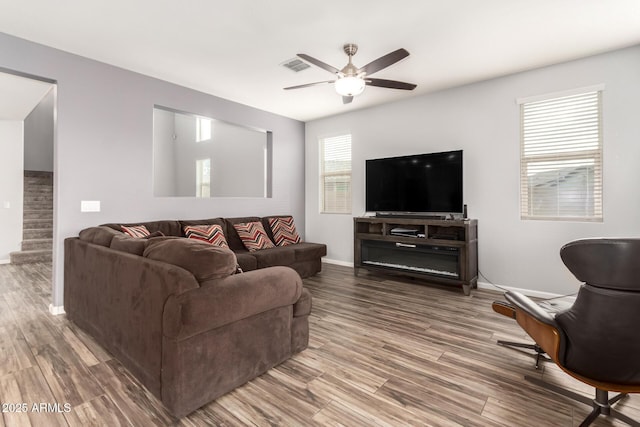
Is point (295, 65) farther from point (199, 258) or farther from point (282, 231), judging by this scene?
point (199, 258)

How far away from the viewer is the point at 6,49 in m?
2.89

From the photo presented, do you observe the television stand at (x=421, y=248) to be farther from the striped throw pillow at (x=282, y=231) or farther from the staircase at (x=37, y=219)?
the staircase at (x=37, y=219)

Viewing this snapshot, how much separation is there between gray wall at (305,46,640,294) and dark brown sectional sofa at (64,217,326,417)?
9.89 feet

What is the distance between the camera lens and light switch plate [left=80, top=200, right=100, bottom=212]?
3314mm

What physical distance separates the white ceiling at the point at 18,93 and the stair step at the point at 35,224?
83.4 inches

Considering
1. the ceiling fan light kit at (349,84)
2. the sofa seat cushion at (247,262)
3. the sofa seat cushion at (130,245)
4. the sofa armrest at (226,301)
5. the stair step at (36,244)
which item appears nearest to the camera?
the sofa armrest at (226,301)

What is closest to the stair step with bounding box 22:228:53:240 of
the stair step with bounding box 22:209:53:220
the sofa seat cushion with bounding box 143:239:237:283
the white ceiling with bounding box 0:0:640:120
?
the stair step with bounding box 22:209:53:220

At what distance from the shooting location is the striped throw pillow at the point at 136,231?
331 centimetres

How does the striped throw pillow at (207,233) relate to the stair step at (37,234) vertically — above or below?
above

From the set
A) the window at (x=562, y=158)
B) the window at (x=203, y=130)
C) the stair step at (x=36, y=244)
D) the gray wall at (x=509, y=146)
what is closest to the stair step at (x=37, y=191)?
the stair step at (x=36, y=244)

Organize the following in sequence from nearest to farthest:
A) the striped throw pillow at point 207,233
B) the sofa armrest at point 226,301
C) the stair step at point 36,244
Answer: the sofa armrest at point 226,301 → the striped throw pillow at point 207,233 → the stair step at point 36,244

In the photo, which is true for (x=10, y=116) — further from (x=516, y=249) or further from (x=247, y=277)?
(x=516, y=249)

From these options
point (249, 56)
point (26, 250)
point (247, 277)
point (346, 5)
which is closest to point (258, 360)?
point (247, 277)

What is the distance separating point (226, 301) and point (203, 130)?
277 inches
